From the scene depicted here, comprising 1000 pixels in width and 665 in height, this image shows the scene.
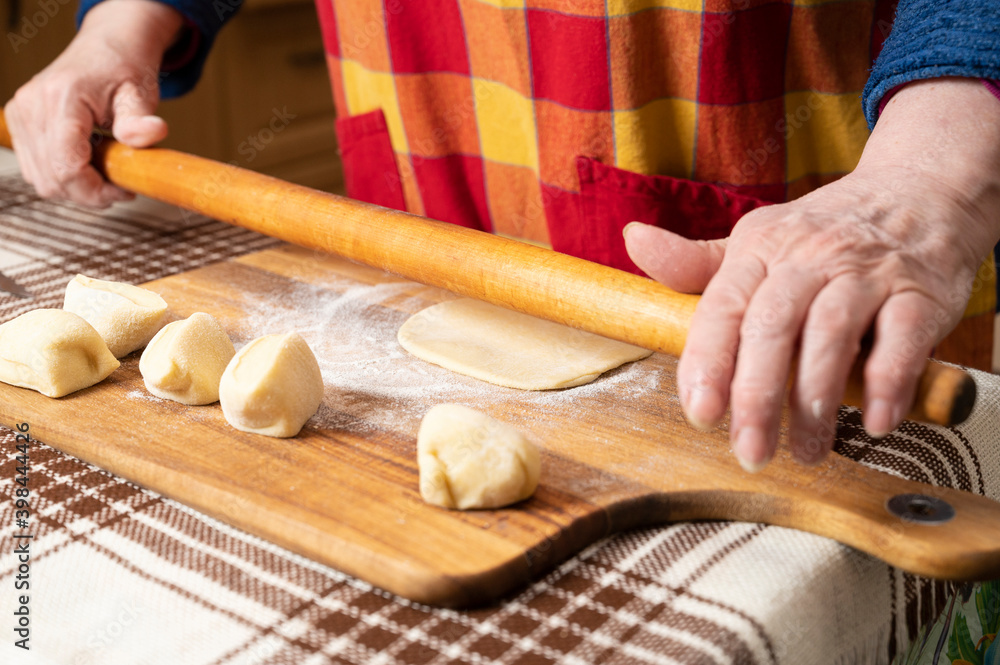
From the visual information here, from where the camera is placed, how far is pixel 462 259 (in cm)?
89

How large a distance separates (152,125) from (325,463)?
2.49 ft

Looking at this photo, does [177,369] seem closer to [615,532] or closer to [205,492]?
[205,492]

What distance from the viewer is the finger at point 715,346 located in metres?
0.60

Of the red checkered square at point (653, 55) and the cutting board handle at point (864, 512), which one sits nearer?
the cutting board handle at point (864, 512)

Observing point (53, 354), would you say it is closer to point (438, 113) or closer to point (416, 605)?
point (416, 605)

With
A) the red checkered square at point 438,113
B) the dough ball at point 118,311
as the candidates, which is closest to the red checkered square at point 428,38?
the red checkered square at point 438,113

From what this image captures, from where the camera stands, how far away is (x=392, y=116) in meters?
1.38

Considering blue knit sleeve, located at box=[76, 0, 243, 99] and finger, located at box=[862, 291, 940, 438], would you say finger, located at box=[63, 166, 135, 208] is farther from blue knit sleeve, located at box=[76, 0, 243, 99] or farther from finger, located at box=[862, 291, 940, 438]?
finger, located at box=[862, 291, 940, 438]

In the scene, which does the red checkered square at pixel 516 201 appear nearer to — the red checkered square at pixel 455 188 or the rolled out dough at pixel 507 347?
the red checkered square at pixel 455 188

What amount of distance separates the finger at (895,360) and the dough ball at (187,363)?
55 centimetres

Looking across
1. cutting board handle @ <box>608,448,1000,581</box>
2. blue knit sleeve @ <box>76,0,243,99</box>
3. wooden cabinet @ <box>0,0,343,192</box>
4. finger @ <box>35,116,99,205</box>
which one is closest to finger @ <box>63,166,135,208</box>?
finger @ <box>35,116,99,205</box>

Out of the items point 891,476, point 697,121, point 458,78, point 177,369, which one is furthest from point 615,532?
point 458,78

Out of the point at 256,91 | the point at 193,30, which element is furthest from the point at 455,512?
the point at 256,91

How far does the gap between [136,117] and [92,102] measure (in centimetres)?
11
